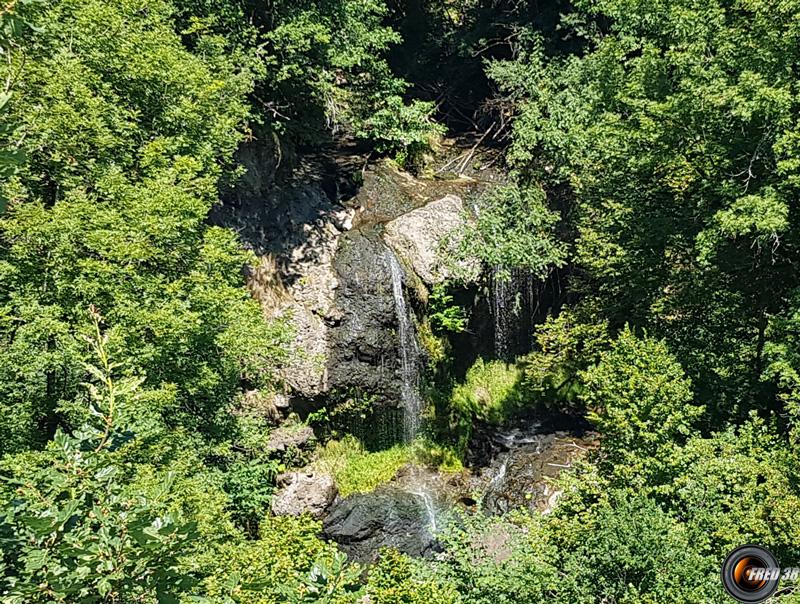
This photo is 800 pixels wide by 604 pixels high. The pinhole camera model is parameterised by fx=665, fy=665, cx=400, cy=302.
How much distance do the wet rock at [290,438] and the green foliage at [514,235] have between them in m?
5.43

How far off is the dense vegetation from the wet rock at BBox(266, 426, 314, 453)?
14.2 inches

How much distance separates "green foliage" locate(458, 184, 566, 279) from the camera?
15406mm

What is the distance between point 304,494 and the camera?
46.6 ft

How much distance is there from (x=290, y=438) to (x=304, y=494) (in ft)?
4.30

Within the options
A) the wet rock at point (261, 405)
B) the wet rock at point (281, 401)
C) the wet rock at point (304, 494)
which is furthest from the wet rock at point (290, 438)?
the wet rock at point (304, 494)

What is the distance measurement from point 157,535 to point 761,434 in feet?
33.3

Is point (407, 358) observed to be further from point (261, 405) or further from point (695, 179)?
point (695, 179)

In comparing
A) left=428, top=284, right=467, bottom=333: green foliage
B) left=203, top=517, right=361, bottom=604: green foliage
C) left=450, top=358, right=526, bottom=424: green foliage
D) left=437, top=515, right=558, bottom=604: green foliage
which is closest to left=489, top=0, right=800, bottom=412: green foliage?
left=428, top=284, right=467, bottom=333: green foliage

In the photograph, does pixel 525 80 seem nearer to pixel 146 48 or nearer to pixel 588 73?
pixel 588 73

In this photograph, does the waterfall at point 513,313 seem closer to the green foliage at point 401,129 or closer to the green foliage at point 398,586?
the green foliage at point 401,129

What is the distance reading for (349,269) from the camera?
1584cm

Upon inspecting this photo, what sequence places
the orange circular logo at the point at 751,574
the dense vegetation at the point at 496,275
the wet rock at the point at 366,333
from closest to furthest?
1. the orange circular logo at the point at 751,574
2. the dense vegetation at the point at 496,275
3. the wet rock at the point at 366,333

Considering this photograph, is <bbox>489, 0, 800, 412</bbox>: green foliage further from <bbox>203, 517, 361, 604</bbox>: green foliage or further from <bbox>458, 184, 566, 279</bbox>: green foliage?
<bbox>203, 517, 361, 604</bbox>: green foliage

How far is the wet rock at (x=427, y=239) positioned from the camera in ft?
52.7
